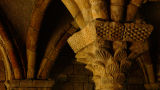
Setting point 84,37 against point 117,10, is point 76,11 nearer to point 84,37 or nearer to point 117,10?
point 84,37

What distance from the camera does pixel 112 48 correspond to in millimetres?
2500

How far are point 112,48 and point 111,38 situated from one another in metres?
0.11

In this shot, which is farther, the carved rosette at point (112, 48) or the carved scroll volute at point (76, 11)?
the carved scroll volute at point (76, 11)

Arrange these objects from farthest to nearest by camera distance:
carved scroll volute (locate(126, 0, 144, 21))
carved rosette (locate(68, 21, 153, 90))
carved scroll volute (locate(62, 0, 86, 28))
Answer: carved scroll volute (locate(62, 0, 86, 28)) < carved scroll volute (locate(126, 0, 144, 21)) < carved rosette (locate(68, 21, 153, 90))

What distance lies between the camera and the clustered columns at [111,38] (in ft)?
7.95

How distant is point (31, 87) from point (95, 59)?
2.76 meters

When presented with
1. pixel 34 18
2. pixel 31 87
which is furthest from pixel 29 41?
pixel 31 87

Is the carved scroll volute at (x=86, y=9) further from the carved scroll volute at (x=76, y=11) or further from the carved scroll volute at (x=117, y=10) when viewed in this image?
the carved scroll volute at (x=117, y=10)

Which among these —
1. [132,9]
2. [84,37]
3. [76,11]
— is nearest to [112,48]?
[84,37]

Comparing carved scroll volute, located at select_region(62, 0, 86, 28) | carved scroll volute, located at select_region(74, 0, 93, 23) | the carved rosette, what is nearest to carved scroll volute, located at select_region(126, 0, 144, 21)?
the carved rosette

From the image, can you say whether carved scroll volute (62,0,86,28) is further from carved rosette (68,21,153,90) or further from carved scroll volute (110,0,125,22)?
carved scroll volute (110,0,125,22)

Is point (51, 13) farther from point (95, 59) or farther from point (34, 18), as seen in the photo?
point (95, 59)

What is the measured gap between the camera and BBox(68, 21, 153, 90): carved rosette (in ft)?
7.93

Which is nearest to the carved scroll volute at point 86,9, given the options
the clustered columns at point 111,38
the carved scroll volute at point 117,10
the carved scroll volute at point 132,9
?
the clustered columns at point 111,38
